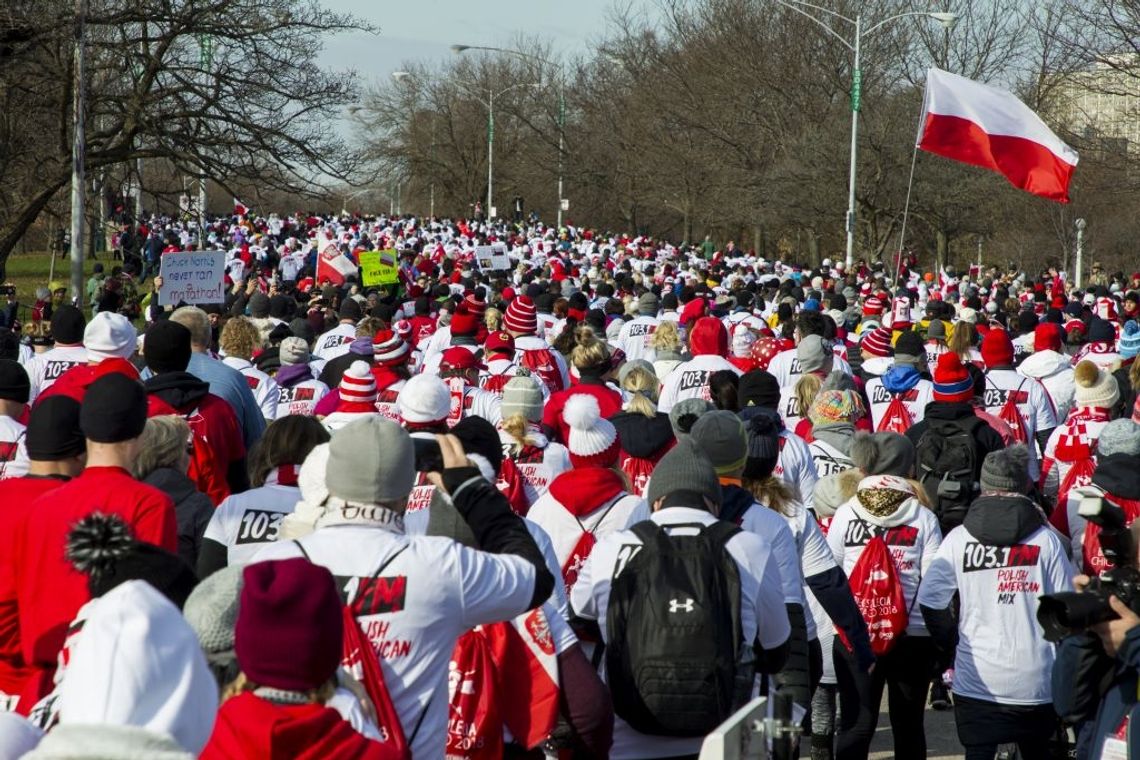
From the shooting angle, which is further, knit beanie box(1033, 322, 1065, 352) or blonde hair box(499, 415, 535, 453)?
knit beanie box(1033, 322, 1065, 352)

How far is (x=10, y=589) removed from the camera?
455 centimetres

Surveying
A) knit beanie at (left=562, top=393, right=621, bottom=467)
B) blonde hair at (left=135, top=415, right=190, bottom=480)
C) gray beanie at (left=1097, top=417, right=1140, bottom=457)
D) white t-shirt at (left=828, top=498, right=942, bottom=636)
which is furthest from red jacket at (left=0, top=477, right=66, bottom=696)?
gray beanie at (left=1097, top=417, right=1140, bottom=457)

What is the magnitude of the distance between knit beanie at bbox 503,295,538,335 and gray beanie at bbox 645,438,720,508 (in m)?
6.77

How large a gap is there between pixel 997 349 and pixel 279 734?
28.2 feet

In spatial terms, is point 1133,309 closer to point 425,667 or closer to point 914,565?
point 914,565

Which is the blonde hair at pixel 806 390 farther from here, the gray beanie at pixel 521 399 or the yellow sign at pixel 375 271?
the yellow sign at pixel 375 271

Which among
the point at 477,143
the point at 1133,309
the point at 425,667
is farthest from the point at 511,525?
the point at 477,143

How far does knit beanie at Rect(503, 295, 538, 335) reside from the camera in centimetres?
1174

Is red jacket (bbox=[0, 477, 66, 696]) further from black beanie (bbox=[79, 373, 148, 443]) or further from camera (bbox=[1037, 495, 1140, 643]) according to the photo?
camera (bbox=[1037, 495, 1140, 643])

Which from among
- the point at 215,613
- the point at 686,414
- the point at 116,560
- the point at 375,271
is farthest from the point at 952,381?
the point at 375,271

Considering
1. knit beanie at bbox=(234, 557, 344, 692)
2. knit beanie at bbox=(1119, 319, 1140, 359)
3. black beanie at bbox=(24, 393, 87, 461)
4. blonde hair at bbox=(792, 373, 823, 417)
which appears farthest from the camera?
knit beanie at bbox=(1119, 319, 1140, 359)

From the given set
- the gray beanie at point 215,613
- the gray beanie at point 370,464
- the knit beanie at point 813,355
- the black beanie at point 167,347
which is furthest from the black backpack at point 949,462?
the gray beanie at point 215,613

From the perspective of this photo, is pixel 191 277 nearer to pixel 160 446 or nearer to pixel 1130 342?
pixel 1130 342

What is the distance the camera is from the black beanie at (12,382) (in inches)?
275
